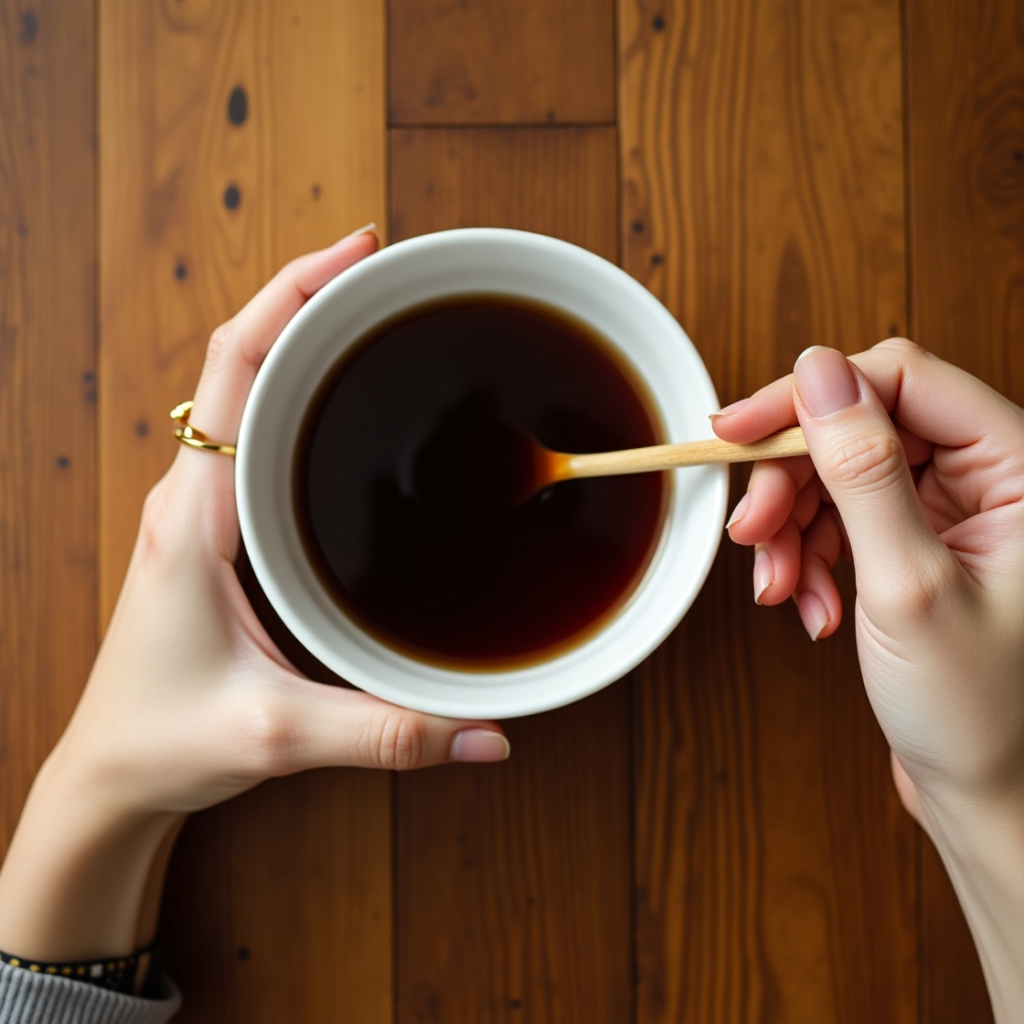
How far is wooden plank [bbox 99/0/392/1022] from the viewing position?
33.2 inches

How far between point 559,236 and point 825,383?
341 mm

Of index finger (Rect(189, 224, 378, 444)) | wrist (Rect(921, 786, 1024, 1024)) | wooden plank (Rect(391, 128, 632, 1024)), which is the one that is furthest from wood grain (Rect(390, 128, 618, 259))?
wrist (Rect(921, 786, 1024, 1024))

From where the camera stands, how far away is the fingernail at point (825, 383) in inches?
23.6

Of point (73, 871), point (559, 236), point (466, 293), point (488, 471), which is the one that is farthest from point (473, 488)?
point (73, 871)

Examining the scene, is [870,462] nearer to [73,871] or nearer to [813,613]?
[813,613]

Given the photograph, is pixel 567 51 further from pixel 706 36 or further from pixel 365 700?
pixel 365 700

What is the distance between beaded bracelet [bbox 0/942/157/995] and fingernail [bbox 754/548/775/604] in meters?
0.64

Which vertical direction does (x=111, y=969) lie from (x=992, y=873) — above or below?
below

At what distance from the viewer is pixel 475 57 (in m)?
0.85

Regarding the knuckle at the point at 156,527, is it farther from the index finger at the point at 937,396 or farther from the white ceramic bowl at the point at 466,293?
the index finger at the point at 937,396

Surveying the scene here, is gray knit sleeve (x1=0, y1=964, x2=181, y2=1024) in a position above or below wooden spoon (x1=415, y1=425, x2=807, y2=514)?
below

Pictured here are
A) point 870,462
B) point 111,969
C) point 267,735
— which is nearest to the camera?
point 870,462

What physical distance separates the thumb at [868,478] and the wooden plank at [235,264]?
458 millimetres

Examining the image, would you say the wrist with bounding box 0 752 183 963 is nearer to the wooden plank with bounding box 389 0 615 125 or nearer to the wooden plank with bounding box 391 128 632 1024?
the wooden plank with bounding box 391 128 632 1024
